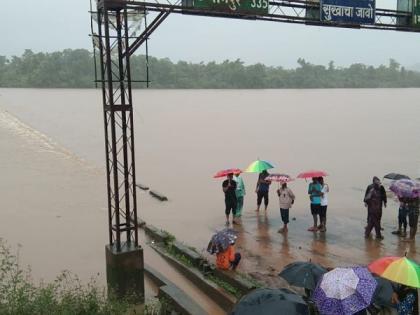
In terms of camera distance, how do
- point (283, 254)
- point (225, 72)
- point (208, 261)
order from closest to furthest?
1. point (208, 261)
2. point (283, 254)
3. point (225, 72)

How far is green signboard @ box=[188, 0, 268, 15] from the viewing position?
8.89 meters

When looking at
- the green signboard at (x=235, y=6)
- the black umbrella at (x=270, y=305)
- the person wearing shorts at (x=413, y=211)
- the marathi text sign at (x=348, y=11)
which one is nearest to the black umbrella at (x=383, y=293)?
the black umbrella at (x=270, y=305)

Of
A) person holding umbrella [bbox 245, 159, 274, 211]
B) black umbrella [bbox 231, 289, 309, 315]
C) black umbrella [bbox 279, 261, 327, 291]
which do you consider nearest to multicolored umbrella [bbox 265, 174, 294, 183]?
person holding umbrella [bbox 245, 159, 274, 211]

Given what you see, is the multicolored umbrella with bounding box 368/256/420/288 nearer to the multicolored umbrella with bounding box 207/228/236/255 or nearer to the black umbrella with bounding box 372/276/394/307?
the black umbrella with bounding box 372/276/394/307

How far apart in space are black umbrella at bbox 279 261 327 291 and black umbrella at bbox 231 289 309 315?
1.22m

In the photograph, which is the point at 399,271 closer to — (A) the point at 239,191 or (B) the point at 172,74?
(A) the point at 239,191

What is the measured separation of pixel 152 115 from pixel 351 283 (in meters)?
44.6

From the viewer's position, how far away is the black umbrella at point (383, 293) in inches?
236

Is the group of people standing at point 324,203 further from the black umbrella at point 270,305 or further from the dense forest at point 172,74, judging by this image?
the dense forest at point 172,74

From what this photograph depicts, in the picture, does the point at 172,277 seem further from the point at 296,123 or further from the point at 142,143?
the point at 296,123

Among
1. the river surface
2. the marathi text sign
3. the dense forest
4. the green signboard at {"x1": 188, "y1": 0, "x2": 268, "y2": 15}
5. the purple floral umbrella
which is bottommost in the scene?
the river surface

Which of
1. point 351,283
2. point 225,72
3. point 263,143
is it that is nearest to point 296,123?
A: point 263,143

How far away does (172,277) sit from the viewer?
9453mm

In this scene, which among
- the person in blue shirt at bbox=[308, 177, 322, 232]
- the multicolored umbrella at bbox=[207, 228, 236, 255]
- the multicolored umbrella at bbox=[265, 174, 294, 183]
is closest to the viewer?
the multicolored umbrella at bbox=[207, 228, 236, 255]
